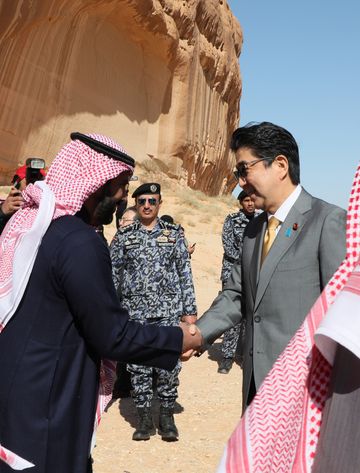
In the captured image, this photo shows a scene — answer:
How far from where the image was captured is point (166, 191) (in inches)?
944

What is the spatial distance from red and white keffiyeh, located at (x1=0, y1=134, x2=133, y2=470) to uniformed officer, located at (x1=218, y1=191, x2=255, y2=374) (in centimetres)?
469

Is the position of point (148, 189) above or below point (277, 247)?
below

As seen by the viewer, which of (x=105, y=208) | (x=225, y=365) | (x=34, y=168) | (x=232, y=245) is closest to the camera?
(x=105, y=208)

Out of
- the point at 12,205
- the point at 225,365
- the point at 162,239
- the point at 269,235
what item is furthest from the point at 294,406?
the point at 225,365

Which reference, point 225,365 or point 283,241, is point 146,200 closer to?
point 225,365

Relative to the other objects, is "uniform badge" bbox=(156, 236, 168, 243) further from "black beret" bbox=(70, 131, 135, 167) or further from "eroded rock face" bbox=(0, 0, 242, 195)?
"eroded rock face" bbox=(0, 0, 242, 195)

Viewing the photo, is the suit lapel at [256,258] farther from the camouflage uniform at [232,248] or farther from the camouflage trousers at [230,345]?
the camouflage trousers at [230,345]

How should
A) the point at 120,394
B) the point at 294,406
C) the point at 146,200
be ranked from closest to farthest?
the point at 294,406, the point at 146,200, the point at 120,394

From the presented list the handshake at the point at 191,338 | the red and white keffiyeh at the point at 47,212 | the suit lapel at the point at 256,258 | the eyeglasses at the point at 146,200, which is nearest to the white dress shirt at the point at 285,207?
the suit lapel at the point at 256,258

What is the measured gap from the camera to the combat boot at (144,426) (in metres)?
5.00

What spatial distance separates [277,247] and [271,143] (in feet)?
1.63

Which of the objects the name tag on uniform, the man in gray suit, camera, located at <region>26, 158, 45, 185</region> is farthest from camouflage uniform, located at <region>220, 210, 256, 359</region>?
the man in gray suit

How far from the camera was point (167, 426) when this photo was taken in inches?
199

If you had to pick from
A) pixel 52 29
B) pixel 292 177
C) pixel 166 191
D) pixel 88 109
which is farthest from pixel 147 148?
pixel 292 177
